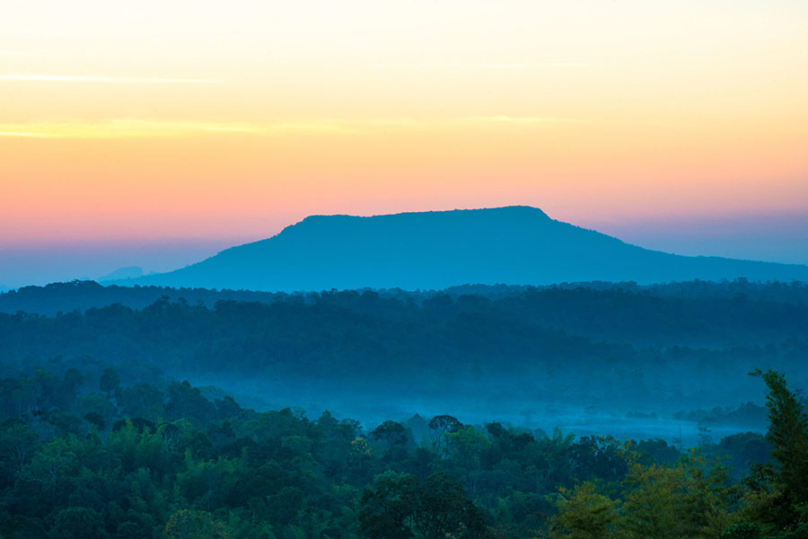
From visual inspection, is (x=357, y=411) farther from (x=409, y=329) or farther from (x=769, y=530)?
(x=769, y=530)

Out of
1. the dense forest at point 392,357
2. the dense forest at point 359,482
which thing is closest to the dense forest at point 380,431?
the dense forest at point 359,482

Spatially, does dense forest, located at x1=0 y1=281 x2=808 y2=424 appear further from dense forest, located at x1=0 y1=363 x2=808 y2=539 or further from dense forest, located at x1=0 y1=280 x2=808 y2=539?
dense forest, located at x1=0 y1=363 x2=808 y2=539

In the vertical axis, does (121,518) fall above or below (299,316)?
below

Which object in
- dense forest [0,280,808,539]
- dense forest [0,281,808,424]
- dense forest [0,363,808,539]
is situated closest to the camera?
dense forest [0,363,808,539]

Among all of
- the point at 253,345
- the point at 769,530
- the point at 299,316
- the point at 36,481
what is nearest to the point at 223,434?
the point at 36,481

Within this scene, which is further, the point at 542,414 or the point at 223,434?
the point at 542,414

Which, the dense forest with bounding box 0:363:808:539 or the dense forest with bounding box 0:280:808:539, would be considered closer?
the dense forest with bounding box 0:363:808:539

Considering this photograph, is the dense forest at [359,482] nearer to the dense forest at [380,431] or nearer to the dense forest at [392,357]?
the dense forest at [380,431]

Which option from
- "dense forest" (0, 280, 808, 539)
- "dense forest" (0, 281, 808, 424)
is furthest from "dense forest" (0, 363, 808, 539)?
"dense forest" (0, 281, 808, 424)

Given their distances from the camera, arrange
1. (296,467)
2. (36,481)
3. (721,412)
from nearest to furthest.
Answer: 1. (36,481)
2. (296,467)
3. (721,412)
